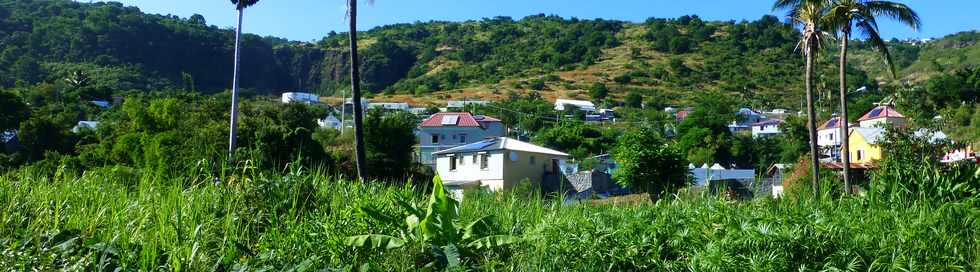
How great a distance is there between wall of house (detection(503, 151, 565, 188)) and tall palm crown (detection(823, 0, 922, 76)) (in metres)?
19.3

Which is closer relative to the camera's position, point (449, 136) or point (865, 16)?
point (865, 16)

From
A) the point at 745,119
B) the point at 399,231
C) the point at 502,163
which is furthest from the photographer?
the point at 745,119

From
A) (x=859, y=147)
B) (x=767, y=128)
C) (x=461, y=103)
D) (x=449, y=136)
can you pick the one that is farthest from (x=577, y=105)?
(x=859, y=147)

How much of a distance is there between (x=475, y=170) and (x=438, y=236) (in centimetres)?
3514

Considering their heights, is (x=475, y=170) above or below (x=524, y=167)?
below

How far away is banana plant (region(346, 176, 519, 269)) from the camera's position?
5328 mm

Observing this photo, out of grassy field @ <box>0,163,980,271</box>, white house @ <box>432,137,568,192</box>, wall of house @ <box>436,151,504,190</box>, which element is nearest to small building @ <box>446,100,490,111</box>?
wall of house @ <box>436,151,504,190</box>

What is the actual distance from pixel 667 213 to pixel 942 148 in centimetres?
1936

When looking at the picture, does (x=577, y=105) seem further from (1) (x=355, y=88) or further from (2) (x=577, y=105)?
(1) (x=355, y=88)

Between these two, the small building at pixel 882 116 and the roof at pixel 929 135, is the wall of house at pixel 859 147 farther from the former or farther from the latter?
the roof at pixel 929 135

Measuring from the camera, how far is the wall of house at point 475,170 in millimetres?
39312

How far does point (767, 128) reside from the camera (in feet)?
279

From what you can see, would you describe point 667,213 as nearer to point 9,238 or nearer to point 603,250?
point 603,250

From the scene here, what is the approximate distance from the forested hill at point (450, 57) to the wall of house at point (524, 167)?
53517mm
